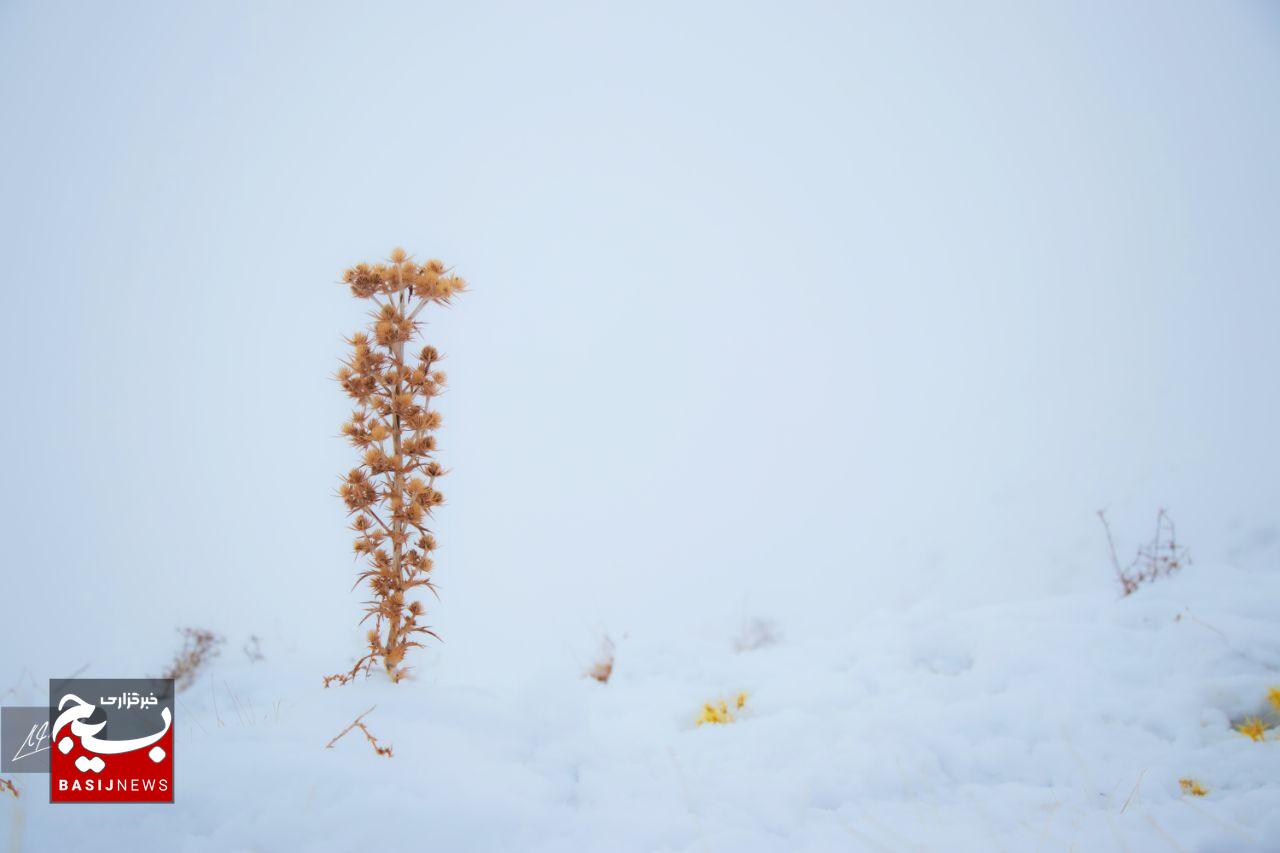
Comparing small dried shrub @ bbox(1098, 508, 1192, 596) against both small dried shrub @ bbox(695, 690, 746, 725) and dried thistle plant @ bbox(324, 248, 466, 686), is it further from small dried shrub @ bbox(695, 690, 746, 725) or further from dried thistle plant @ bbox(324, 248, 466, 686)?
dried thistle plant @ bbox(324, 248, 466, 686)

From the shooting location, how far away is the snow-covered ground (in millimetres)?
1963

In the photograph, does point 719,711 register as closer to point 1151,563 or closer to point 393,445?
point 393,445

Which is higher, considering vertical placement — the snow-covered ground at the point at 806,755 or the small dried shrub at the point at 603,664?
the snow-covered ground at the point at 806,755

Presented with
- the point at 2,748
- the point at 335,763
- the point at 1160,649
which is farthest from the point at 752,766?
the point at 2,748

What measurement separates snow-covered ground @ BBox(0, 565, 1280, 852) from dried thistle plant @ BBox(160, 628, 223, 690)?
5.08ft

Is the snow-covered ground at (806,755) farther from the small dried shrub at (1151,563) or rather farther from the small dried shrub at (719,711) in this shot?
the small dried shrub at (1151,563)

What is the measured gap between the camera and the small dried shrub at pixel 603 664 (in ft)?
17.1

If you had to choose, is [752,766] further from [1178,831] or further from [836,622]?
[836,622]

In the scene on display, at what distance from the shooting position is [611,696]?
14.4ft

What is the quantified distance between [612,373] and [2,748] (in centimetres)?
2045

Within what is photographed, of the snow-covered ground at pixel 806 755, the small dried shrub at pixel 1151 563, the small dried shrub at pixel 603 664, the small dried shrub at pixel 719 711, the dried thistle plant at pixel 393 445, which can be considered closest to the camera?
the snow-covered ground at pixel 806 755

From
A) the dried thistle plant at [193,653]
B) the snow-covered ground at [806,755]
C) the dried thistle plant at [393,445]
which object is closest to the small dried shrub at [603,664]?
the snow-covered ground at [806,755]

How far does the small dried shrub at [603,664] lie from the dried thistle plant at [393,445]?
2.59 metres

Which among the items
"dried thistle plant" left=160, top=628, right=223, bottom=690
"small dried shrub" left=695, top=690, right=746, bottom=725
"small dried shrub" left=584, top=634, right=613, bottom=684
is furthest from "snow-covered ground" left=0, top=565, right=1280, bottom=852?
"dried thistle plant" left=160, top=628, right=223, bottom=690
